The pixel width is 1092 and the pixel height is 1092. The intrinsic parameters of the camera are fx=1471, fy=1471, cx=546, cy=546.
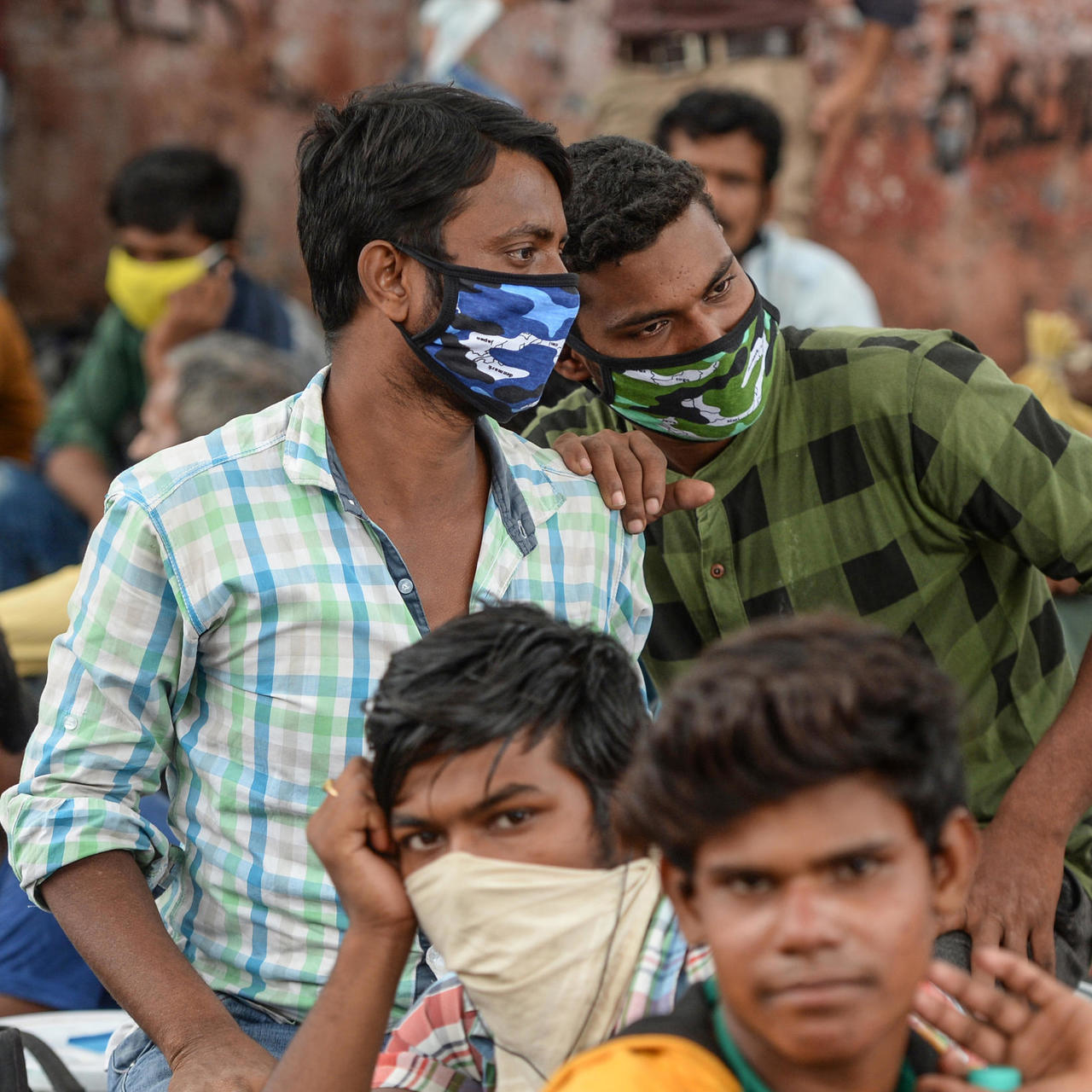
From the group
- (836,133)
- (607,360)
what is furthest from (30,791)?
(836,133)

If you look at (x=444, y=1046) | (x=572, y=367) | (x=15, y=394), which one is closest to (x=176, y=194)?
(x=15, y=394)

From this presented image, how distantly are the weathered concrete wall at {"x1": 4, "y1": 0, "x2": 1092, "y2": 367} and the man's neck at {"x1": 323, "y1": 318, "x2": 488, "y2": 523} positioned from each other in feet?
13.2

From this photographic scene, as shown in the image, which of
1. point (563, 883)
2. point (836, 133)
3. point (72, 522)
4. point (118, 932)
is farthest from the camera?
point (836, 133)

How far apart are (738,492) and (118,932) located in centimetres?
123

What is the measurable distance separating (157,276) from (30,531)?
3.56 feet

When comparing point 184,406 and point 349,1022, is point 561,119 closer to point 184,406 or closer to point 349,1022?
point 184,406

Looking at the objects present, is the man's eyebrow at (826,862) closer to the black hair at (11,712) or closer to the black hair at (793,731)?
the black hair at (793,731)

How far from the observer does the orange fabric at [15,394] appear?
5789mm

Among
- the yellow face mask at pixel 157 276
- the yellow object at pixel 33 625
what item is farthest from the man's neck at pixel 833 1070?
the yellow face mask at pixel 157 276

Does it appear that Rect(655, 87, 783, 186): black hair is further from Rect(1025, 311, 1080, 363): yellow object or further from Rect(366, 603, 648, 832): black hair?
Rect(366, 603, 648, 832): black hair

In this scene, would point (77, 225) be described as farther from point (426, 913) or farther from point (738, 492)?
point (426, 913)

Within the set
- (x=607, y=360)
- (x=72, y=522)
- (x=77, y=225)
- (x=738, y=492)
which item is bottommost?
(x=72, y=522)

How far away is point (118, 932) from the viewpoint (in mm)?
1973

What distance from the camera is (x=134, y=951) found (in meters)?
1.96
